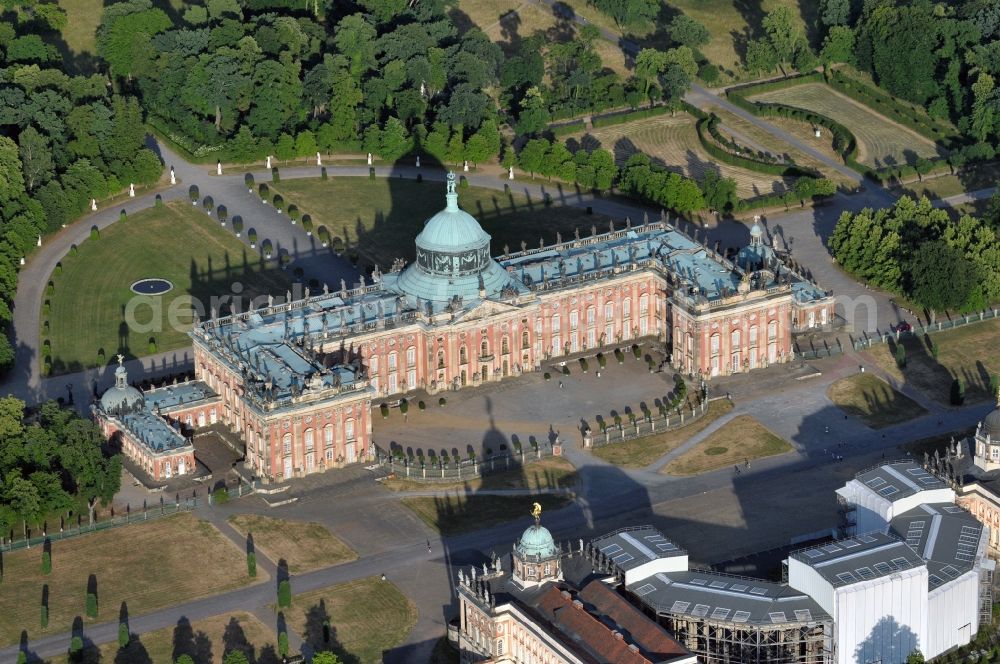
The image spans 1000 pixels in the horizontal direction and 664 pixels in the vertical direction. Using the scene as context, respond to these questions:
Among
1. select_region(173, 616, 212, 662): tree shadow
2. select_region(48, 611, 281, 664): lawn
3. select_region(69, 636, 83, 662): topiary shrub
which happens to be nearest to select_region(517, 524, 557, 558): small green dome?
select_region(48, 611, 281, 664): lawn

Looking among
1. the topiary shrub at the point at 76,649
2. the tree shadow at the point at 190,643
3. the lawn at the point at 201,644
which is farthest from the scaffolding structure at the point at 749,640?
the topiary shrub at the point at 76,649

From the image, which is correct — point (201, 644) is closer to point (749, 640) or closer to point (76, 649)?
point (76, 649)

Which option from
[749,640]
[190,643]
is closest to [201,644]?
[190,643]

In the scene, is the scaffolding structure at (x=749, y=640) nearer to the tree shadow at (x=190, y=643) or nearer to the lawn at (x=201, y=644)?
the lawn at (x=201, y=644)

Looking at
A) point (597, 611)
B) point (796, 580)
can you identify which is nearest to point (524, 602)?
point (597, 611)

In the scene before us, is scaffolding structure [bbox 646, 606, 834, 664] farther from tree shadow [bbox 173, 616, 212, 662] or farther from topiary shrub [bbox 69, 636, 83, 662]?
Answer: topiary shrub [bbox 69, 636, 83, 662]
